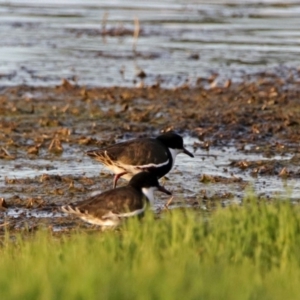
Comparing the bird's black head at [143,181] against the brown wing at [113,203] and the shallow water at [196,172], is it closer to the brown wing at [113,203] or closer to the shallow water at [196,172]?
the brown wing at [113,203]

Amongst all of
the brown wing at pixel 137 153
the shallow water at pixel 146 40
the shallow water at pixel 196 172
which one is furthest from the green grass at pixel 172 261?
the shallow water at pixel 146 40

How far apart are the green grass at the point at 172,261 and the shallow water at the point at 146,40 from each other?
885 centimetres

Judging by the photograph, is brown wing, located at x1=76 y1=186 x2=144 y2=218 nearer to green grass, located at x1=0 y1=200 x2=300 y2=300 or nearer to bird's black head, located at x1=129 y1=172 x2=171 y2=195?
bird's black head, located at x1=129 y1=172 x2=171 y2=195

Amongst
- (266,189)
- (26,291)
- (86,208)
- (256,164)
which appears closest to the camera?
(26,291)

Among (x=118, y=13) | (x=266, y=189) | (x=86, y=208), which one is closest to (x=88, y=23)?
(x=118, y=13)

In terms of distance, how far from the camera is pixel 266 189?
10.8m

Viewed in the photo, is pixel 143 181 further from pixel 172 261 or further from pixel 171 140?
pixel 172 261

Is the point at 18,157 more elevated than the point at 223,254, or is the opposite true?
the point at 223,254

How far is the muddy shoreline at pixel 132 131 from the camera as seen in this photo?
10.5 m

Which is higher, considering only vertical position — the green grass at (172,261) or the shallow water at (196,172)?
the green grass at (172,261)

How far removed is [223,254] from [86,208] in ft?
6.27

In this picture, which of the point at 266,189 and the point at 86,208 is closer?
the point at 86,208

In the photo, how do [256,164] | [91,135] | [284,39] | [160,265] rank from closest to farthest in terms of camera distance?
[160,265], [256,164], [91,135], [284,39]

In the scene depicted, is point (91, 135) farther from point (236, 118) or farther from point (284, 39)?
point (284, 39)
